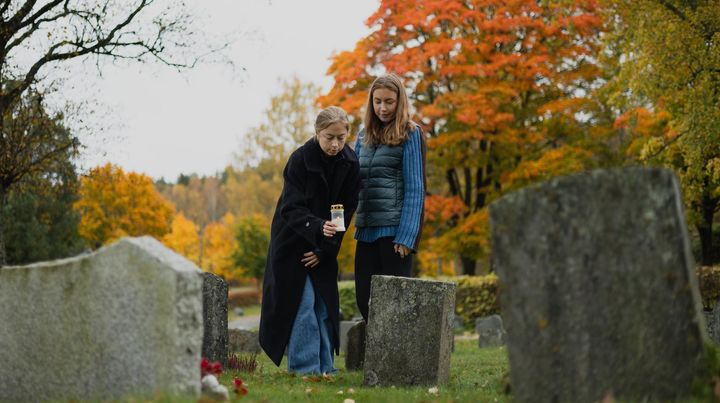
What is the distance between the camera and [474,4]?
22.6 meters

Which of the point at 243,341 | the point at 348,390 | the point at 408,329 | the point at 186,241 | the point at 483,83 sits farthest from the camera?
the point at 186,241

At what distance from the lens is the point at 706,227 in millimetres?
22406

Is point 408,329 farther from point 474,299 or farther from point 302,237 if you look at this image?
point 474,299

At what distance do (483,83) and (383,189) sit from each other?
15.5m

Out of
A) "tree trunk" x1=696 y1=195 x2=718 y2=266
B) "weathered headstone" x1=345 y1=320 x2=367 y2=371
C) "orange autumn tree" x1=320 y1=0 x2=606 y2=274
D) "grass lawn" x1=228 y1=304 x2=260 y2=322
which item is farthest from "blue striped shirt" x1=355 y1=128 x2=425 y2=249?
"grass lawn" x1=228 y1=304 x2=260 y2=322

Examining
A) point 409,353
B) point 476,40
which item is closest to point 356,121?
point 476,40

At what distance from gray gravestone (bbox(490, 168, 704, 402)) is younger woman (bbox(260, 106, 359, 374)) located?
320 centimetres

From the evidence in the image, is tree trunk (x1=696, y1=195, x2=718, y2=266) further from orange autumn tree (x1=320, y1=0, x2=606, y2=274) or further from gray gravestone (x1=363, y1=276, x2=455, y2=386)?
gray gravestone (x1=363, y1=276, x2=455, y2=386)

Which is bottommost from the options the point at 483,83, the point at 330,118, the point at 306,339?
the point at 306,339

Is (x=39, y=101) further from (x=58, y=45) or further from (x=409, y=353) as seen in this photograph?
(x=409, y=353)

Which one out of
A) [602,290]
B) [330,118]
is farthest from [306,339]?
[602,290]

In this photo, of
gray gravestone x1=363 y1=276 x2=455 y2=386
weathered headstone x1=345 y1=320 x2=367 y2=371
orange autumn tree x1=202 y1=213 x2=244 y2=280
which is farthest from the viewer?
orange autumn tree x1=202 y1=213 x2=244 y2=280

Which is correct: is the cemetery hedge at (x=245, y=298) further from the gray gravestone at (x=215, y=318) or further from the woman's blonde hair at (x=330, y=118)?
the woman's blonde hair at (x=330, y=118)

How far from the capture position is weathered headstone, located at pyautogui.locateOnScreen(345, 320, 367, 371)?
904 centimetres
